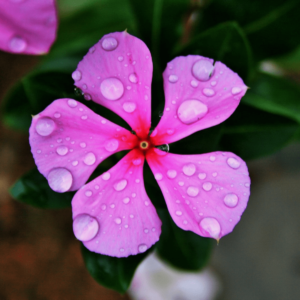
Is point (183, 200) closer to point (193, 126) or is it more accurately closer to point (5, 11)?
point (193, 126)

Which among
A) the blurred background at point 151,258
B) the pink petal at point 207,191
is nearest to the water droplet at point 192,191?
the pink petal at point 207,191

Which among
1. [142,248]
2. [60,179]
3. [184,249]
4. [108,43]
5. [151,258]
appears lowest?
[151,258]

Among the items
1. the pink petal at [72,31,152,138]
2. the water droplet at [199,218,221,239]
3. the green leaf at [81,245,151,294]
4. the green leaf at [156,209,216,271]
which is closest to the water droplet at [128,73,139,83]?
the pink petal at [72,31,152,138]

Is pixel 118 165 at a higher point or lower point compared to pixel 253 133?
higher

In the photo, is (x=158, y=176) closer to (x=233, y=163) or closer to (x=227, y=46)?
(x=233, y=163)

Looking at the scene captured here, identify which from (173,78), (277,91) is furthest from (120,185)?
(277,91)

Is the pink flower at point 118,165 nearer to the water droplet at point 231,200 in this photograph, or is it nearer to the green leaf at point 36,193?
the water droplet at point 231,200
